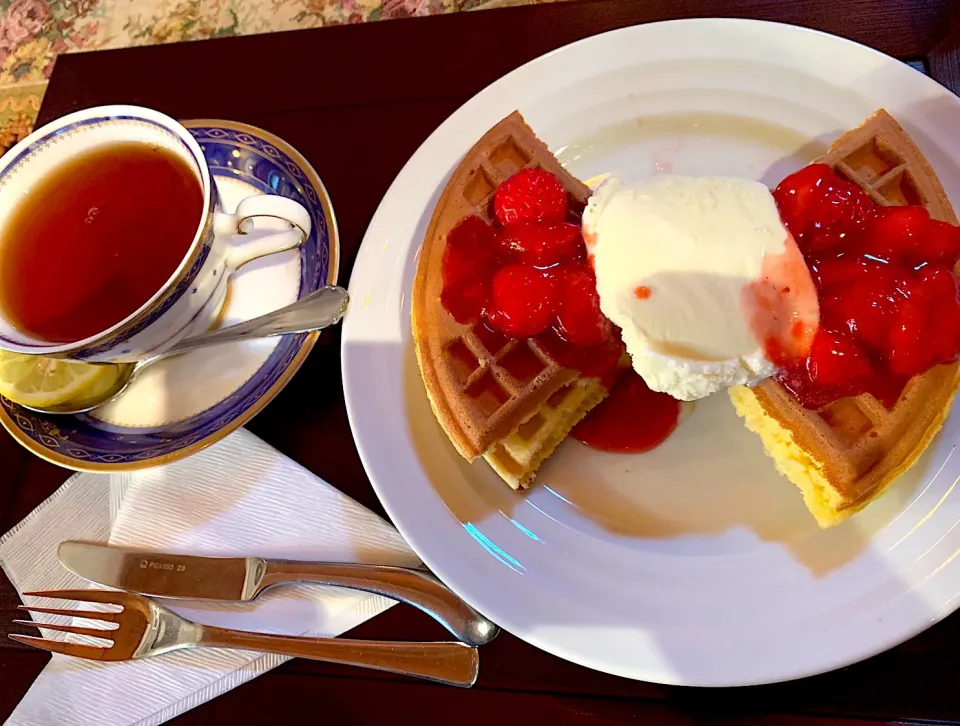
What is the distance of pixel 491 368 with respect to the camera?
1390mm

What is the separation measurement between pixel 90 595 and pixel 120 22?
2137 millimetres

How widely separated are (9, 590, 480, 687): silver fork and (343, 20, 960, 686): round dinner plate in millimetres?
160

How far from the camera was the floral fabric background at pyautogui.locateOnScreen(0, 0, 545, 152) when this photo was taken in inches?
90.6

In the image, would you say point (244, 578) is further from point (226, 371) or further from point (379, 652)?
point (226, 371)

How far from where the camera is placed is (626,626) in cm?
127

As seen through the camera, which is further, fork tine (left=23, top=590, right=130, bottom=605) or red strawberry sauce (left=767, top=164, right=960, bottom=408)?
fork tine (left=23, top=590, right=130, bottom=605)

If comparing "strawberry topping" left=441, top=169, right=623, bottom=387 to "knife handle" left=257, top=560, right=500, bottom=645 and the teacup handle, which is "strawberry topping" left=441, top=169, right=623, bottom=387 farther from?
"knife handle" left=257, top=560, right=500, bottom=645

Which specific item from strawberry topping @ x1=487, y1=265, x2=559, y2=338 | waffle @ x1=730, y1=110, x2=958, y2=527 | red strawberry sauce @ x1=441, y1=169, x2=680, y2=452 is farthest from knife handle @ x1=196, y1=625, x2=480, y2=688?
waffle @ x1=730, y1=110, x2=958, y2=527

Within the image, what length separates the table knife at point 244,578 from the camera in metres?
1.35

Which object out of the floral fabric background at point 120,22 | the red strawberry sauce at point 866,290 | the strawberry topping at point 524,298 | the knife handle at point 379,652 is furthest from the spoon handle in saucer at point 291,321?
the floral fabric background at point 120,22

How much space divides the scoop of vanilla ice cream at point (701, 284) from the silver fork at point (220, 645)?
0.68 meters

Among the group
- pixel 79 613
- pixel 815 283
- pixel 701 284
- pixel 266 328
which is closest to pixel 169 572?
pixel 79 613

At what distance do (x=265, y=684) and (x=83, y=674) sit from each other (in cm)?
36

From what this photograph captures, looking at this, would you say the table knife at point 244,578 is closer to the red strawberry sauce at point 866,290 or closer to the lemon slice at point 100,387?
the lemon slice at point 100,387
